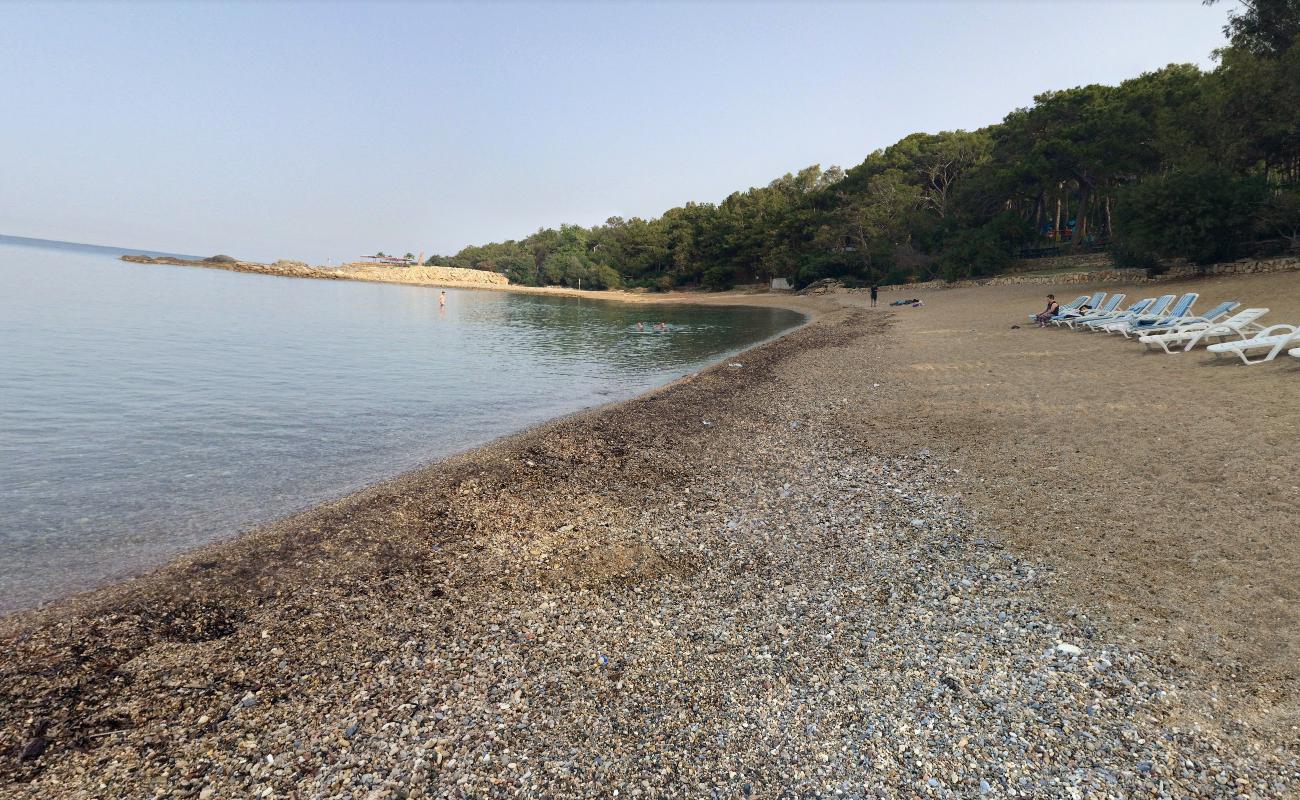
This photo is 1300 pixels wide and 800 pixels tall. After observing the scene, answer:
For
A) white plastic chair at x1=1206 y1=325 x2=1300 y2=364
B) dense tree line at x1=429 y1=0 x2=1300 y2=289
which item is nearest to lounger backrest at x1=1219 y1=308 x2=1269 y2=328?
white plastic chair at x1=1206 y1=325 x2=1300 y2=364

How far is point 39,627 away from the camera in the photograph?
5148 millimetres

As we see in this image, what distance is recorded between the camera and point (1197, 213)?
25.9 m

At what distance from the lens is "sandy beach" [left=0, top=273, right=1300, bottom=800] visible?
3395 millimetres

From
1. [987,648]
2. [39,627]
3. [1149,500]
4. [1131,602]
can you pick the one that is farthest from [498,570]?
[1149,500]

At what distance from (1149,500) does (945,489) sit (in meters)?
2.12

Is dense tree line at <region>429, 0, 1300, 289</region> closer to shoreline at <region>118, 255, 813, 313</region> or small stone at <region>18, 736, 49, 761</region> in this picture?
shoreline at <region>118, 255, 813, 313</region>

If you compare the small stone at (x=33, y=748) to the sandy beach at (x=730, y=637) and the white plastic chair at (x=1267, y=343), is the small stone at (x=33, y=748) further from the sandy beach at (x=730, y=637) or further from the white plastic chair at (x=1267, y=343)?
the white plastic chair at (x=1267, y=343)

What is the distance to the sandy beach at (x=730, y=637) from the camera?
339 cm

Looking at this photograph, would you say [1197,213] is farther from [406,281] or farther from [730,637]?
[406,281]

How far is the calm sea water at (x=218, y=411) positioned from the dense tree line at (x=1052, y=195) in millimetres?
22115

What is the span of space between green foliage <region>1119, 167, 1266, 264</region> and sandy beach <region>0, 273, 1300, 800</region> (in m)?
24.0

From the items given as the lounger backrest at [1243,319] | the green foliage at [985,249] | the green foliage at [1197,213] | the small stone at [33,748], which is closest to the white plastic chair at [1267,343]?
the lounger backrest at [1243,319]


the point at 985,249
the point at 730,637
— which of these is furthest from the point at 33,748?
the point at 985,249

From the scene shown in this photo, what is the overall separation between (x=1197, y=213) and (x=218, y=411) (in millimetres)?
39509
